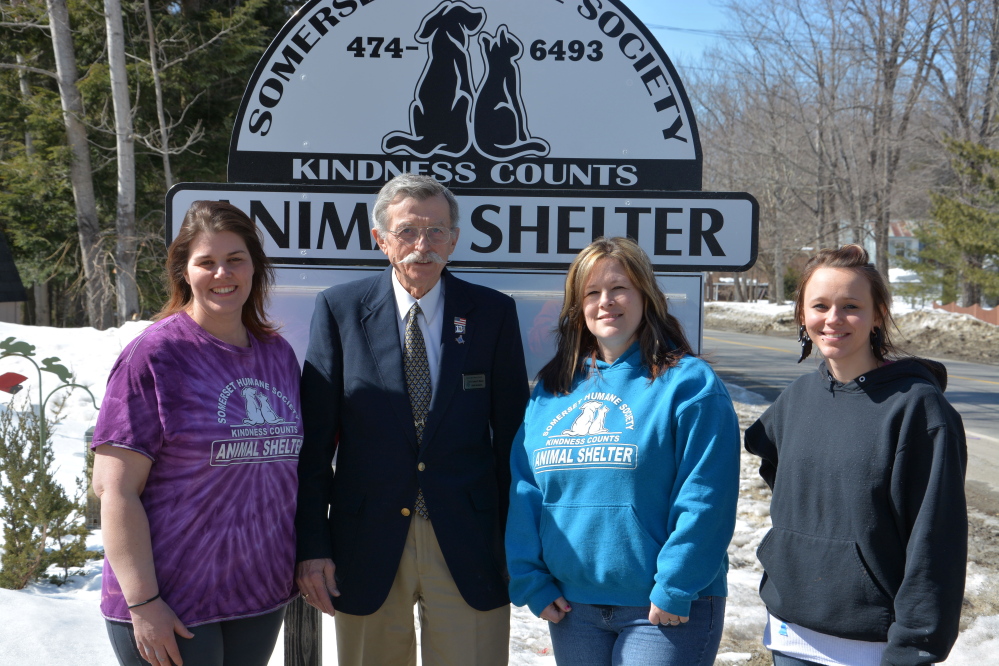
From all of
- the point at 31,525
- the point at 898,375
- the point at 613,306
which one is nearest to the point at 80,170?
the point at 31,525

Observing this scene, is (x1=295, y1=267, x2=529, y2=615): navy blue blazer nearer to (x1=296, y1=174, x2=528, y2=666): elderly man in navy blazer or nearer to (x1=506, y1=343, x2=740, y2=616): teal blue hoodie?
(x1=296, y1=174, x2=528, y2=666): elderly man in navy blazer

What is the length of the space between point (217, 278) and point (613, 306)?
3.44ft

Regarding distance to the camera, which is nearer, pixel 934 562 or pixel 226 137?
pixel 934 562

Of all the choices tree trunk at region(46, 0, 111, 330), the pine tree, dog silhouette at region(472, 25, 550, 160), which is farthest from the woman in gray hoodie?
the pine tree

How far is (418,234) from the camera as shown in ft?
7.95

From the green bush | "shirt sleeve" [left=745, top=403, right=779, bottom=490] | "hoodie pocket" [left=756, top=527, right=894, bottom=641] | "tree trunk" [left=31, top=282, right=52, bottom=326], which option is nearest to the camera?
"hoodie pocket" [left=756, top=527, right=894, bottom=641]

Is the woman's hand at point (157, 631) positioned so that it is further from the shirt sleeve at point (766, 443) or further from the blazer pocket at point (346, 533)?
the shirt sleeve at point (766, 443)

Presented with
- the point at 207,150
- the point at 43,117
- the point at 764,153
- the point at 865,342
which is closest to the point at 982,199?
the point at 764,153

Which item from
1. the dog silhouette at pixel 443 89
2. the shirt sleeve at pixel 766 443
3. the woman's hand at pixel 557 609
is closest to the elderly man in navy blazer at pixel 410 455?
the woman's hand at pixel 557 609

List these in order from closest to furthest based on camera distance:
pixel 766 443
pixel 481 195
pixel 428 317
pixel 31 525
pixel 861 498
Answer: pixel 861 498 → pixel 766 443 → pixel 428 317 → pixel 481 195 → pixel 31 525

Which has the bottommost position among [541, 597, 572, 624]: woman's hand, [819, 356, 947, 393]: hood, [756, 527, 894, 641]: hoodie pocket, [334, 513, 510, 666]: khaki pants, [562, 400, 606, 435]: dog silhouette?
[334, 513, 510, 666]: khaki pants

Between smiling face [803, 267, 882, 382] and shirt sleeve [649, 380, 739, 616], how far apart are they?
30cm

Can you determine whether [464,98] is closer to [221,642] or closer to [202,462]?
[202,462]

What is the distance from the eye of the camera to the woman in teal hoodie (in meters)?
2.02
